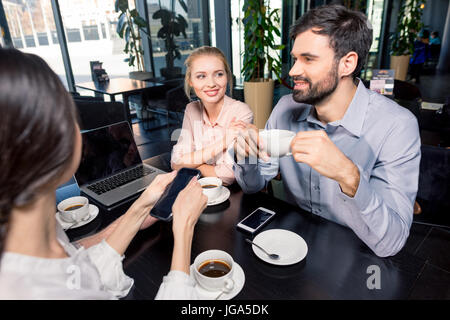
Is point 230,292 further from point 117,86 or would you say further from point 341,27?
point 117,86

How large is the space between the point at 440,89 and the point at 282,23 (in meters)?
4.78

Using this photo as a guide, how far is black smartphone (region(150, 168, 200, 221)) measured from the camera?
102 cm

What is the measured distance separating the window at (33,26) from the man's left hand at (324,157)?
4.63 meters

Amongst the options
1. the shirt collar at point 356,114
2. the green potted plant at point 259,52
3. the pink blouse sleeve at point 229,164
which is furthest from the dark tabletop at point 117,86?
the shirt collar at point 356,114

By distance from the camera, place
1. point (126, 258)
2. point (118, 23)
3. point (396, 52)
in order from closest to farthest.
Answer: point (126, 258), point (118, 23), point (396, 52)

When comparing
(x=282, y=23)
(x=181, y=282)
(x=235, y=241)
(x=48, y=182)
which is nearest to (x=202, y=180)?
(x=235, y=241)

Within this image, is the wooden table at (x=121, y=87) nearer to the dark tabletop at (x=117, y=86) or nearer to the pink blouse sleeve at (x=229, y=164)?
the dark tabletop at (x=117, y=86)

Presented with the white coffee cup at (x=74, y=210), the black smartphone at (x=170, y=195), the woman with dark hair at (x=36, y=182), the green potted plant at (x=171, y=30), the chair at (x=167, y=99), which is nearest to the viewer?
the woman with dark hair at (x=36, y=182)

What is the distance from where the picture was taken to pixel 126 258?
0.97m

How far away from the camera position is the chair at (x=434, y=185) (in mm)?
1439

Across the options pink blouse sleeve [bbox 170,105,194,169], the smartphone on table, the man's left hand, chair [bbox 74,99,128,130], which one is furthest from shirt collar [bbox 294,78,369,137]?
chair [bbox 74,99,128,130]

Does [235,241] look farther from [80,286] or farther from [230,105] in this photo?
[230,105]

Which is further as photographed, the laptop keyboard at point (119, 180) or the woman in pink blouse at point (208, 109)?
the woman in pink blouse at point (208, 109)

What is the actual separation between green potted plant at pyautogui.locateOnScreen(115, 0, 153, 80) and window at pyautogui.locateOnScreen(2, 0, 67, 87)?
111 cm
